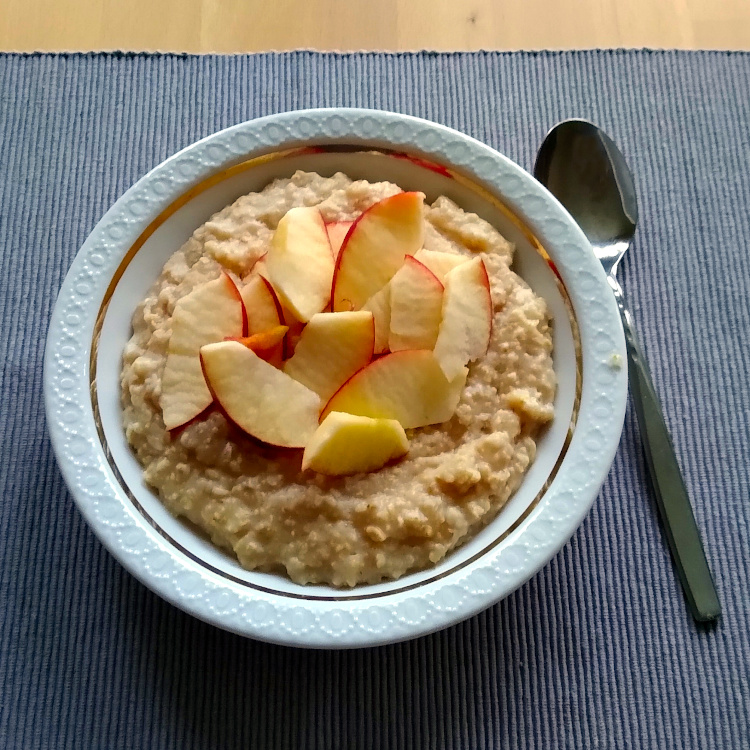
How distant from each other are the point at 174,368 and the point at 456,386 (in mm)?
475

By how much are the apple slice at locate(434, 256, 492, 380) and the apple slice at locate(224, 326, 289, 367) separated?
270 mm

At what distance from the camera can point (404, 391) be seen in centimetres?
117

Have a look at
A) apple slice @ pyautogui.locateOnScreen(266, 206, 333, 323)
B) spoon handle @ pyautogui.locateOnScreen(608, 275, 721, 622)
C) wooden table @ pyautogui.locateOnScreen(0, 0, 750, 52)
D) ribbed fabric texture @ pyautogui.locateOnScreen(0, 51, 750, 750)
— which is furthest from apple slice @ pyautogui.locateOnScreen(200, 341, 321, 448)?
wooden table @ pyautogui.locateOnScreen(0, 0, 750, 52)

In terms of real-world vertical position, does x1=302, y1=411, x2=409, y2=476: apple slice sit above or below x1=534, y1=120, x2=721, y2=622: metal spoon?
below

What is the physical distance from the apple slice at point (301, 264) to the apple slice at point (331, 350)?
0.04 m

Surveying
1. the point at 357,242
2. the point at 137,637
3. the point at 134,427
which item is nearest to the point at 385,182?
the point at 357,242

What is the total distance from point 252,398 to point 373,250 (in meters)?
0.34

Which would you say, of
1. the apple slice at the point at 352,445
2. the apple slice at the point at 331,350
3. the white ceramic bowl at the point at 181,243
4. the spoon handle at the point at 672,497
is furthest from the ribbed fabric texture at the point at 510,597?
the apple slice at the point at 331,350

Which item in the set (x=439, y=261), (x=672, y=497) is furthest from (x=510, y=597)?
(x=439, y=261)

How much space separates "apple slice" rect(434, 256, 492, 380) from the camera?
118 cm

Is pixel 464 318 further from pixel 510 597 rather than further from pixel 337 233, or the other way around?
pixel 510 597

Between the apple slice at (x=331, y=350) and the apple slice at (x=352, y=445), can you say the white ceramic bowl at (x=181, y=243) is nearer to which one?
the apple slice at (x=352, y=445)

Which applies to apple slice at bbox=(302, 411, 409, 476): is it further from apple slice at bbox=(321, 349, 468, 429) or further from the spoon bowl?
the spoon bowl

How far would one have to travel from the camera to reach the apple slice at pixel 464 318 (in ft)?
3.87
